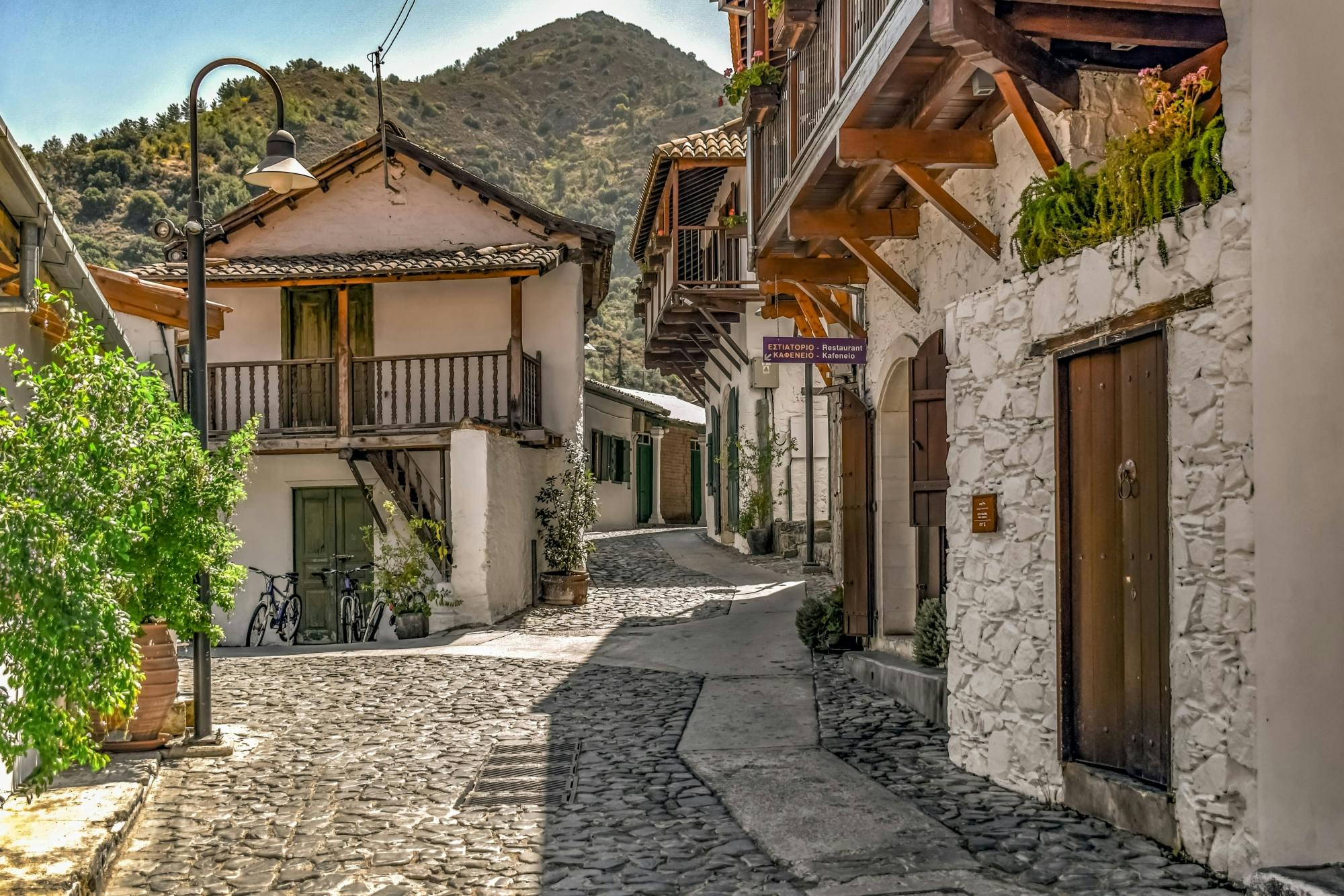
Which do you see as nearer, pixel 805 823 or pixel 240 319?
pixel 805 823

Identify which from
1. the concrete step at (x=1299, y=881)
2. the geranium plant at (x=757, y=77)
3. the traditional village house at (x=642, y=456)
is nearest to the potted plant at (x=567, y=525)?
the geranium plant at (x=757, y=77)

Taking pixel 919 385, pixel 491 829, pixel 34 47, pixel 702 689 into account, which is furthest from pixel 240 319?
pixel 491 829

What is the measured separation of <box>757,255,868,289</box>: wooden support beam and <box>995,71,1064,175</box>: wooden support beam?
166 inches

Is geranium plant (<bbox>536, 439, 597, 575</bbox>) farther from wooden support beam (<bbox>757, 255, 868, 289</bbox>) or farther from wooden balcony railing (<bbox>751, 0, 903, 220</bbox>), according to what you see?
wooden support beam (<bbox>757, 255, 868, 289</bbox>)

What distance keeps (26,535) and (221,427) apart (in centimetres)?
1222

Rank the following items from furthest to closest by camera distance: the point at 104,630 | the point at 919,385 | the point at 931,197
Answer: the point at 919,385 < the point at 931,197 < the point at 104,630

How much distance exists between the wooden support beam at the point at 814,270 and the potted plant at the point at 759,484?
342 inches

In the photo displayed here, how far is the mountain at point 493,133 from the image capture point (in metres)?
46.9

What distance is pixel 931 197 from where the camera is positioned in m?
7.47

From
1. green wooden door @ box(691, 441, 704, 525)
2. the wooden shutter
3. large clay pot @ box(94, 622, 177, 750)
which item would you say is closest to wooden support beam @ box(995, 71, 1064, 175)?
the wooden shutter

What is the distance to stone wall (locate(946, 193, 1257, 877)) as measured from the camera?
15.3 feet

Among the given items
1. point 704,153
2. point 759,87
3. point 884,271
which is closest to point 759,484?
point 704,153

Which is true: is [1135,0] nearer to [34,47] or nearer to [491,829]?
[491,829]

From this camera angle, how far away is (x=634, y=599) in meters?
16.3
